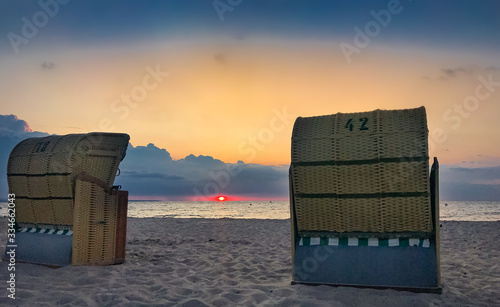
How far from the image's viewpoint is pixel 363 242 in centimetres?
525

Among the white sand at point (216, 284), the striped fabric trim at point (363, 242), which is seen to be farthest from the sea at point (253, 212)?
the striped fabric trim at point (363, 242)

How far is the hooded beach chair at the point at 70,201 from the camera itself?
6.90 m

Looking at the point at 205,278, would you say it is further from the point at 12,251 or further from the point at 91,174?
the point at 12,251

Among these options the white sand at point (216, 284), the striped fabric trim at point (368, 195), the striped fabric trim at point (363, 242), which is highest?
the striped fabric trim at point (368, 195)

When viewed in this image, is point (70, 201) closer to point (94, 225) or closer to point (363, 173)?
point (94, 225)

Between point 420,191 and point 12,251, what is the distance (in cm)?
781


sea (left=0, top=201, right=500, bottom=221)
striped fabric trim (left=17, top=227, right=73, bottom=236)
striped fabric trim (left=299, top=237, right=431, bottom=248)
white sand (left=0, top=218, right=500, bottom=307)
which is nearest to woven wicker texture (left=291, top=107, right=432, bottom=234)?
striped fabric trim (left=299, top=237, right=431, bottom=248)

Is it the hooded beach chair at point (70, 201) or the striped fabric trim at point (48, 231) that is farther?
the striped fabric trim at point (48, 231)

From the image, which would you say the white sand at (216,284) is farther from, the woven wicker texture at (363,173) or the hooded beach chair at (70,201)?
the woven wicker texture at (363,173)

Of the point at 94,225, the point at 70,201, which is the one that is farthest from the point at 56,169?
the point at 94,225

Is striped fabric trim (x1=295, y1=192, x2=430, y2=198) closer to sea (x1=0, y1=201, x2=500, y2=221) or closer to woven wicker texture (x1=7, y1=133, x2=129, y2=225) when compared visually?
woven wicker texture (x1=7, y1=133, x2=129, y2=225)

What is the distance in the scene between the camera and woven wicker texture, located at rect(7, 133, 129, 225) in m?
6.94

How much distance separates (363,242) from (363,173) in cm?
102

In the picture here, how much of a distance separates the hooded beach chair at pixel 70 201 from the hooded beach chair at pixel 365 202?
12.7 feet
